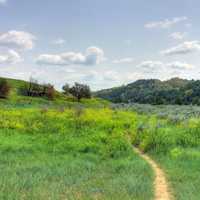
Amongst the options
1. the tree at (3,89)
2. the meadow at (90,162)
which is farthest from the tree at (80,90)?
A: the meadow at (90,162)

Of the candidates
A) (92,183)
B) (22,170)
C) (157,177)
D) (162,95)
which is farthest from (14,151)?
(162,95)

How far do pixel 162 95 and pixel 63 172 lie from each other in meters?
85.3

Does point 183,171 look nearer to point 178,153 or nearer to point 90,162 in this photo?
point 178,153

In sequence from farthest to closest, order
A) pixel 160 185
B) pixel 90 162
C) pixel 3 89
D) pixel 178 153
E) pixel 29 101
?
pixel 29 101 < pixel 3 89 < pixel 178 153 < pixel 90 162 < pixel 160 185

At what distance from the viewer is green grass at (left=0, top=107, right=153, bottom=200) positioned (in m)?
7.64

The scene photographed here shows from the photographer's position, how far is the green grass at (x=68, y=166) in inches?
301

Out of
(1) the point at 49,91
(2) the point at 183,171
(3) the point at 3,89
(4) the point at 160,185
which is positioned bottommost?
(4) the point at 160,185

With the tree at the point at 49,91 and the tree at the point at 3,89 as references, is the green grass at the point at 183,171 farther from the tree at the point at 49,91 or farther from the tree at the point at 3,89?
the tree at the point at 49,91

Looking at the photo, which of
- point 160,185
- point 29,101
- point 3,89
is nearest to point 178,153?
point 160,185

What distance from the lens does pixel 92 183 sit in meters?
8.57

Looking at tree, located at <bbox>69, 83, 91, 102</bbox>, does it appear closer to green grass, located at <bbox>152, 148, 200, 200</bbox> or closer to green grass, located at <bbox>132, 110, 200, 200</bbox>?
green grass, located at <bbox>132, 110, 200, 200</bbox>

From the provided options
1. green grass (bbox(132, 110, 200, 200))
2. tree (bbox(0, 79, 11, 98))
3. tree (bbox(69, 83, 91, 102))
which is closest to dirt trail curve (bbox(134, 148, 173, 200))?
green grass (bbox(132, 110, 200, 200))

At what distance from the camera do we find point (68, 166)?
1062 centimetres

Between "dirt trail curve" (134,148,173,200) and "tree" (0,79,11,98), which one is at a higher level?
"tree" (0,79,11,98)
